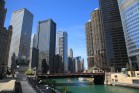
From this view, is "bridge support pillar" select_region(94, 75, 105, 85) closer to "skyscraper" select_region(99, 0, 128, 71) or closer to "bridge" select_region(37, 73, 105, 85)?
"bridge" select_region(37, 73, 105, 85)

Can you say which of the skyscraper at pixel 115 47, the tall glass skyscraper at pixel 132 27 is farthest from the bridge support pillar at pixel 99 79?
the skyscraper at pixel 115 47

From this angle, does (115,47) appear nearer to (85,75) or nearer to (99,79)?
(99,79)

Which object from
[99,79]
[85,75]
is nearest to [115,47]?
[99,79]

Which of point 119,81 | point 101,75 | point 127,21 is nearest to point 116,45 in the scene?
point 127,21

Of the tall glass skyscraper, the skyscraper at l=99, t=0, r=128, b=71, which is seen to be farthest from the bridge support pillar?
the skyscraper at l=99, t=0, r=128, b=71

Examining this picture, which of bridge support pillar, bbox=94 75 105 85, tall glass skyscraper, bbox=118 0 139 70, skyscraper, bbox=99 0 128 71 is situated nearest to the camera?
bridge support pillar, bbox=94 75 105 85

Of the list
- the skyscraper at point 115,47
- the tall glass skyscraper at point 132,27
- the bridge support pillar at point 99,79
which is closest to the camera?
the bridge support pillar at point 99,79

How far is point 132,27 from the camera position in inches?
5359

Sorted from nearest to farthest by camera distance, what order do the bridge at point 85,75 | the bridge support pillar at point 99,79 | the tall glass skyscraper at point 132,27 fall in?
1. the bridge at point 85,75
2. the bridge support pillar at point 99,79
3. the tall glass skyscraper at point 132,27

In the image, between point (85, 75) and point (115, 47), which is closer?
point (85, 75)

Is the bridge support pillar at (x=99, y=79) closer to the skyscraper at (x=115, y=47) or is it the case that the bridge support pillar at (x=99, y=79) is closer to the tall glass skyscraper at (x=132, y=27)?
the tall glass skyscraper at (x=132, y=27)

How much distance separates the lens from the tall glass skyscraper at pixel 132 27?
434 ft

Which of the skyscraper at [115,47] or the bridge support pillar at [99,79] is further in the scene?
the skyscraper at [115,47]

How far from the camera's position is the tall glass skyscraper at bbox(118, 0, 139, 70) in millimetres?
132250
